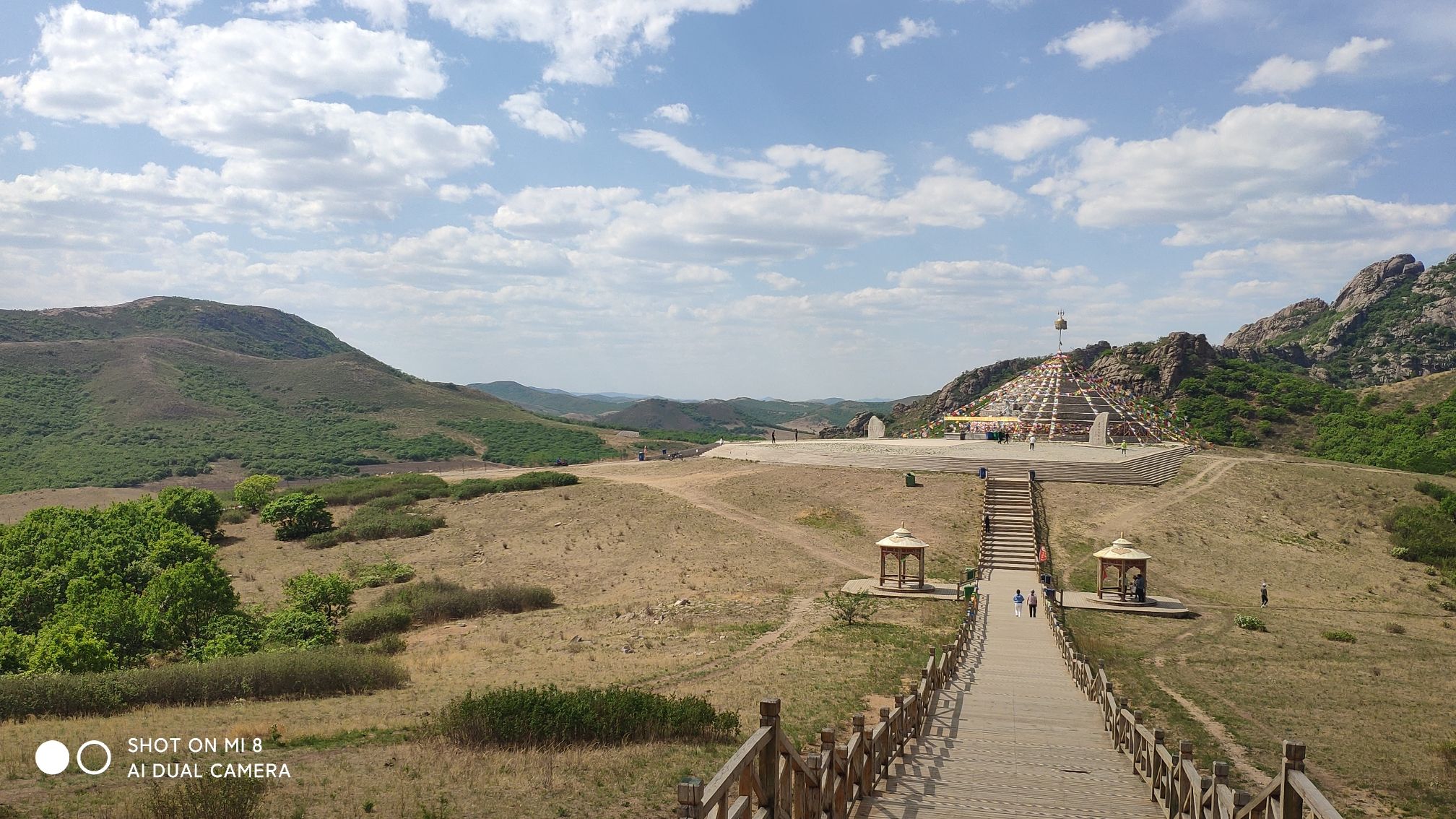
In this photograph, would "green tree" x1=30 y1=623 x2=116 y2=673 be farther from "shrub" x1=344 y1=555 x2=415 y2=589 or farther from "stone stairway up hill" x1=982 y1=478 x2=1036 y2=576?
"stone stairway up hill" x1=982 y1=478 x2=1036 y2=576

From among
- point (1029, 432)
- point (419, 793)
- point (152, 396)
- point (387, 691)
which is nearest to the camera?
point (419, 793)

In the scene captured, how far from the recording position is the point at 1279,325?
127 metres

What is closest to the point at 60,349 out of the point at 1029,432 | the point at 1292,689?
the point at 1029,432

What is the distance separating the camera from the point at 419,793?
8227 mm

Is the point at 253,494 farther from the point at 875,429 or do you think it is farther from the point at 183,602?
the point at 875,429

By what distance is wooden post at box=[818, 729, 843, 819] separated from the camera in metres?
6.36

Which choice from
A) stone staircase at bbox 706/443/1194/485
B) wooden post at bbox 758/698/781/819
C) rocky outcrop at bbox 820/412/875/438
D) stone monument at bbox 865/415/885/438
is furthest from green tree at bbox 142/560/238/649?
rocky outcrop at bbox 820/412/875/438

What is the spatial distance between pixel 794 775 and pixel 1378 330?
123907 mm

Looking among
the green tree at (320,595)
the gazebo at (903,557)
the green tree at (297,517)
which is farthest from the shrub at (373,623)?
the green tree at (297,517)

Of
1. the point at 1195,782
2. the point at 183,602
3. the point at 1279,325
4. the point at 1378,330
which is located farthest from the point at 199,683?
the point at 1279,325

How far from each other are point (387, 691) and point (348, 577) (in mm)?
16447

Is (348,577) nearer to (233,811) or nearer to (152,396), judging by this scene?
(233,811)

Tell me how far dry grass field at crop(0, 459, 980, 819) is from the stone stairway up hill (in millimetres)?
835

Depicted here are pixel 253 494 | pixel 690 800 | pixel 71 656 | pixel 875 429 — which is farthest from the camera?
pixel 875 429
